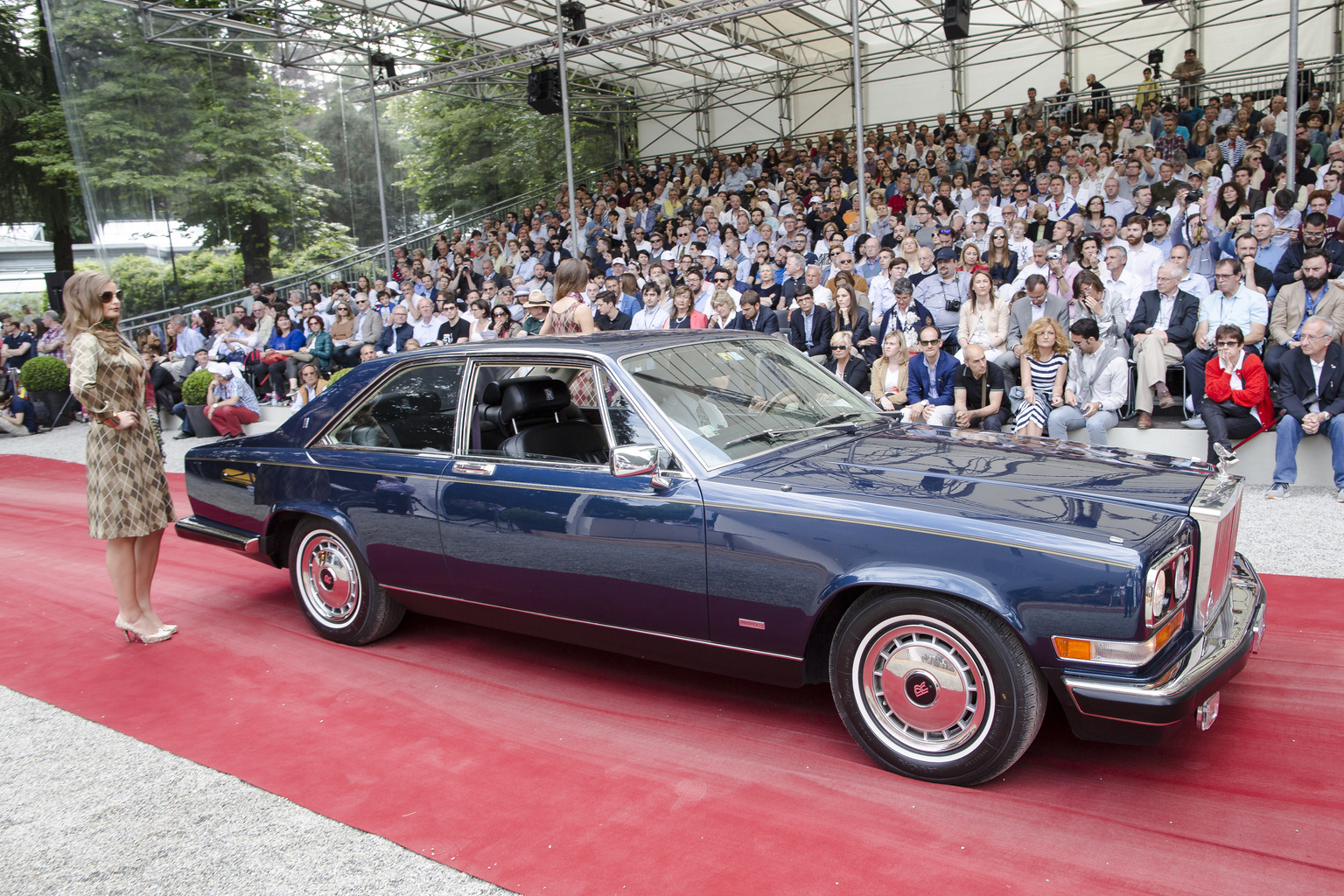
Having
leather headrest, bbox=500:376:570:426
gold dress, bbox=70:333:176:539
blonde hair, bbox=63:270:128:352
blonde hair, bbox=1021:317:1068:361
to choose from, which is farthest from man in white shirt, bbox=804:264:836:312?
blonde hair, bbox=63:270:128:352

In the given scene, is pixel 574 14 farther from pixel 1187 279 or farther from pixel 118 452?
pixel 118 452

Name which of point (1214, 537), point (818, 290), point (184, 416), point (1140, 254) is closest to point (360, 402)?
point (1214, 537)

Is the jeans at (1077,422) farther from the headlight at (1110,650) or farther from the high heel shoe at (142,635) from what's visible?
the high heel shoe at (142,635)

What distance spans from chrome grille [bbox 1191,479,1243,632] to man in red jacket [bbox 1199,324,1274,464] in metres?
4.42

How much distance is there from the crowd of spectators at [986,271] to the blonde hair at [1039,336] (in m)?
0.02

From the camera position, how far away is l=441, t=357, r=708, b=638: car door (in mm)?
3506

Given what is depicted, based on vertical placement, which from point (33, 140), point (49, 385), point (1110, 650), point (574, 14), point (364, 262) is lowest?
point (1110, 650)

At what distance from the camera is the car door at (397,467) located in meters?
4.28

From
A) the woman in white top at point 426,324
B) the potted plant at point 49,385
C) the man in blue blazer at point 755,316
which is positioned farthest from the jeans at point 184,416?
the man in blue blazer at point 755,316

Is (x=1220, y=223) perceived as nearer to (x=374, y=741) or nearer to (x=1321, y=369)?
(x=1321, y=369)

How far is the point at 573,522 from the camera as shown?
3.74m

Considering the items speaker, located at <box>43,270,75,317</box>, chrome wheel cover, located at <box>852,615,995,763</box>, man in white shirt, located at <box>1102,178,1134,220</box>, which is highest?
speaker, located at <box>43,270,75,317</box>

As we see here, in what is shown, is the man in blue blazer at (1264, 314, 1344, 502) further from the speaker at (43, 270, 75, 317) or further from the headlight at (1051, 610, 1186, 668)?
the speaker at (43, 270, 75, 317)

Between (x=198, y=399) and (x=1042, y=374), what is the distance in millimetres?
11631
